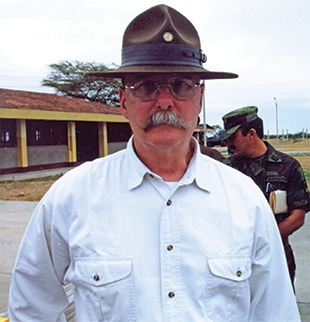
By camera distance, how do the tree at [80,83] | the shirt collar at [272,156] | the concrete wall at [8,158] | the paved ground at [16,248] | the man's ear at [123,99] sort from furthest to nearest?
the tree at [80,83], the concrete wall at [8,158], the paved ground at [16,248], the shirt collar at [272,156], the man's ear at [123,99]

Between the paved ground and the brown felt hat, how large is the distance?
8.96 feet

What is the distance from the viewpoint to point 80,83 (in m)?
36.7

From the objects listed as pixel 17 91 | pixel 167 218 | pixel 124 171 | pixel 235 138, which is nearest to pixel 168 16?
pixel 124 171

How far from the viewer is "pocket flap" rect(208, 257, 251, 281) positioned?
1.33 metres

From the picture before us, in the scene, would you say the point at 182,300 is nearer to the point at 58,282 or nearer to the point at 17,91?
the point at 58,282

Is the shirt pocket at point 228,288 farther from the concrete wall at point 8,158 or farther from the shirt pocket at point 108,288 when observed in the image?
the concrete wall at point 8,158

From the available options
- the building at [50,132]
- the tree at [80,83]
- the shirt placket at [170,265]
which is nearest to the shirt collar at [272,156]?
the shirt placket at [170,265]

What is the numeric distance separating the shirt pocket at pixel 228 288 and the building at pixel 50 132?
16586 millimetres

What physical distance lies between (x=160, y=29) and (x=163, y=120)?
30cm

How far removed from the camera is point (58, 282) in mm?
1452

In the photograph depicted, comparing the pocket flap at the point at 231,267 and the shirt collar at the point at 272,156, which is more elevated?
the shirt collar at the point at 272,156

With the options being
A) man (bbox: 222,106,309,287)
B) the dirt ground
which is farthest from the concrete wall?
man (bbox: 222,106,309,287)

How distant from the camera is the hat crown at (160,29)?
1466 millimetres

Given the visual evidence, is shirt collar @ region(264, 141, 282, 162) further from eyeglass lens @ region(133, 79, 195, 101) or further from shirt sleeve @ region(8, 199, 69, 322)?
shirt sleeve @ region(8, 199, 69, 322)
